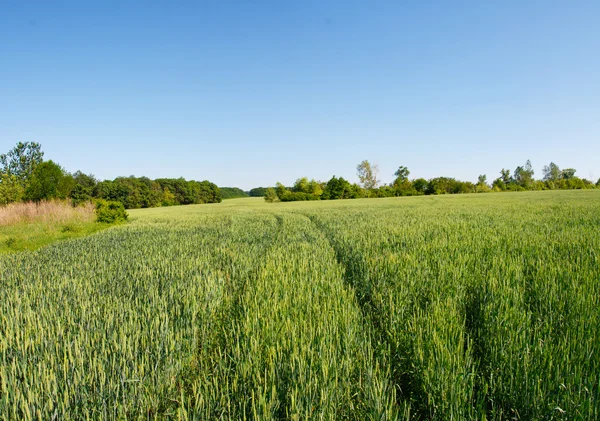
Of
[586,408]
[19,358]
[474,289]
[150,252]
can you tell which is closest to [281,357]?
[586,408]

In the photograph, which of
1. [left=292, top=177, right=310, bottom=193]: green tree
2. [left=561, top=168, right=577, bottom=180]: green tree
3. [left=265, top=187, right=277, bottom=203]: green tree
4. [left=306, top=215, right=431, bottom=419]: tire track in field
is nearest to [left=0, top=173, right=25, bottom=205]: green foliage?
[left=265, top=187, right=277, bottom=203]: green tree

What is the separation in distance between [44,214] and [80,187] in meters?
62.5

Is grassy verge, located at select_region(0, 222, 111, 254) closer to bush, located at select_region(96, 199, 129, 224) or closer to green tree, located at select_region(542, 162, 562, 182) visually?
bush, located at select_region(96, 199, 129, 224)

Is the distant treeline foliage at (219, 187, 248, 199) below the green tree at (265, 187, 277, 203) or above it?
above

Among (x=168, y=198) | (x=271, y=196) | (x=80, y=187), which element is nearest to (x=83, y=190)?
(x=80, y=187)

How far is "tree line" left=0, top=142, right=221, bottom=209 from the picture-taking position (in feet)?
139

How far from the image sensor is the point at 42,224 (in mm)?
19297

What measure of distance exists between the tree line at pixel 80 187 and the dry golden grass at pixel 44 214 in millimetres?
9666

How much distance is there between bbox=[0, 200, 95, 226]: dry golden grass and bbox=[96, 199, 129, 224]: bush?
2.01ft

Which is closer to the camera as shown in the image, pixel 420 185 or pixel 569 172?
pixel 420 185

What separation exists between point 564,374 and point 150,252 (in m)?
7.66

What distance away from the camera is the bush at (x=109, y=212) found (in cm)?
2394

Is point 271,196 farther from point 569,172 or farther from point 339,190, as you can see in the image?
point 569,172

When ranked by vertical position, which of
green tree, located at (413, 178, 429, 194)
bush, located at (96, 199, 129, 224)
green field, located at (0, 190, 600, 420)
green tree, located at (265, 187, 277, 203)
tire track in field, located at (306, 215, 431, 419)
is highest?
green tree, located at (413, 178, 429, 194)
